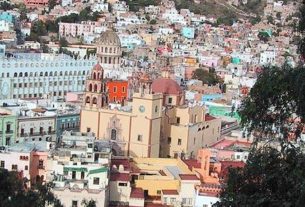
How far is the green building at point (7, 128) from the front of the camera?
21.6 meters

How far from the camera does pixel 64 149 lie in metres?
16.5

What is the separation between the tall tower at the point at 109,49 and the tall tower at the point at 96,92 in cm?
1178

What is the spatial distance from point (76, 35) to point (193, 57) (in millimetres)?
11856

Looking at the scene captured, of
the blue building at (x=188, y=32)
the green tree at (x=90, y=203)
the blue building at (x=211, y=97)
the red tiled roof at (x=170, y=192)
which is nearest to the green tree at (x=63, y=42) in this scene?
the blue building at (x=188, y=32)

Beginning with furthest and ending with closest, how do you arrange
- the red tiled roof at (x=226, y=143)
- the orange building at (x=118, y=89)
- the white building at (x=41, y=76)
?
1. the white building at (x=41, y=76)
2. the orange building at (x=118, y=89)
3. the red tiled roof at (x=226, y=143)

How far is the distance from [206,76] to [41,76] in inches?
445

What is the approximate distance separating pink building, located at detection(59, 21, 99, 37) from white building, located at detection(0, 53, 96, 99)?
72.8 ft

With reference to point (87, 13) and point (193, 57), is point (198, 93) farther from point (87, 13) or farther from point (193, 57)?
point (87, 13)

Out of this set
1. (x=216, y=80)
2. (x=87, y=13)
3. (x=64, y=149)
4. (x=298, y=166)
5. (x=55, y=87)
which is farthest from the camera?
(x=87, y=13)

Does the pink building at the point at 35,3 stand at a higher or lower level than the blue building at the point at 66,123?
higher

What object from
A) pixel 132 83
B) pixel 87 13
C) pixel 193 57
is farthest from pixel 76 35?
pixel 132 83

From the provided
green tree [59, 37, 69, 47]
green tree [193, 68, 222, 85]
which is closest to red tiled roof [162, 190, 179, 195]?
green tree [193, 68, 222, 85]

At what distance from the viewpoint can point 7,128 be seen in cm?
2175

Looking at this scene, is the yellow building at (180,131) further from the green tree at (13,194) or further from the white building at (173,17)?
the white building at (173,17)
